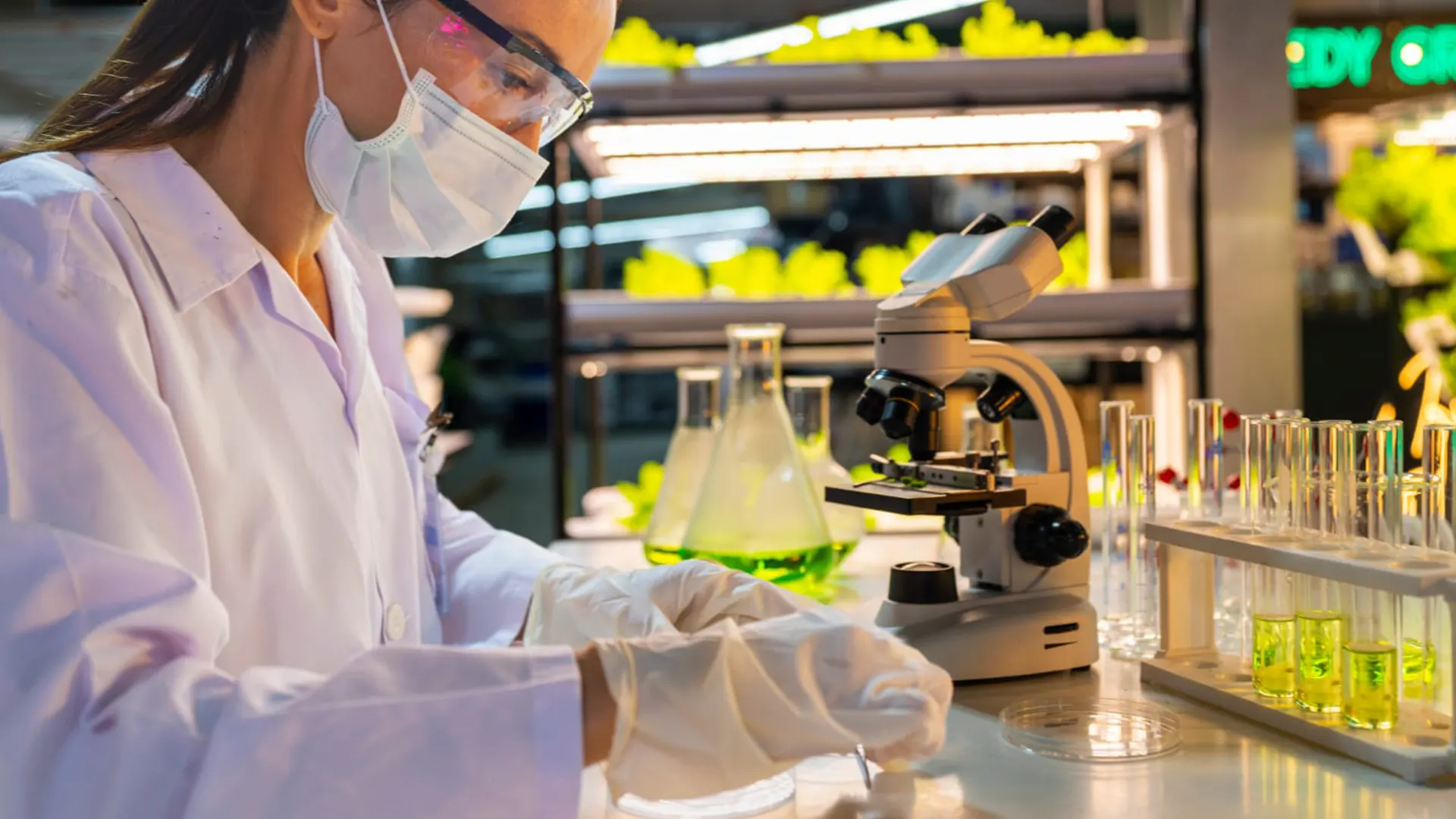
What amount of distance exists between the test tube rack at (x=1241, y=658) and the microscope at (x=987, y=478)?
9 centimetres

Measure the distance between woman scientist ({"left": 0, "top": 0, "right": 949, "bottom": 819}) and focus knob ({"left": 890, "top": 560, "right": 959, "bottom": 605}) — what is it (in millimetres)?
265

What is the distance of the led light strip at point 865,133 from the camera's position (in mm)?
2697

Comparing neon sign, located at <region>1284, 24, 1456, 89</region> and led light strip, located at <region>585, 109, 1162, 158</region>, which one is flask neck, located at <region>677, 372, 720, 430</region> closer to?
led light strip, located at <region>585, 109, 1162, 158</region>

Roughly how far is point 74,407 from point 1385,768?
38.4 inches

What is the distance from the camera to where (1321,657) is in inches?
38.2

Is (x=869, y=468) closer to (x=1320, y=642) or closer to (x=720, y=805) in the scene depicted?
(x=1320, y=642)

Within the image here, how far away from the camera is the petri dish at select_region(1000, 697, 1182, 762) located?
0.94m

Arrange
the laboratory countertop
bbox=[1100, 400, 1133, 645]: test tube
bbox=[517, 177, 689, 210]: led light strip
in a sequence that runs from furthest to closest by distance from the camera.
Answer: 1. bbox=[517, 177, 689, 210]: led light strip
2. bbox=[1100, 400, 1133, 645]: test tube
3. the laboratory countertop

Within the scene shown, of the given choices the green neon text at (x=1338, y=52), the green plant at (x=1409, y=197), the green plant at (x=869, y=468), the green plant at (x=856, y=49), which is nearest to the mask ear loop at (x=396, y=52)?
the green plant at (x=869, y=468)

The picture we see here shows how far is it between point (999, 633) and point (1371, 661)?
0.34 meters

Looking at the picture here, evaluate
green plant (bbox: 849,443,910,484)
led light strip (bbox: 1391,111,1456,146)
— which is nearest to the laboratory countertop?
green plant (bbox: 849,443,910,484)

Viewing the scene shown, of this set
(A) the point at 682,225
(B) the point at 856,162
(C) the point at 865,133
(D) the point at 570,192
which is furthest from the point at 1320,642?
(A) the point at 682,225

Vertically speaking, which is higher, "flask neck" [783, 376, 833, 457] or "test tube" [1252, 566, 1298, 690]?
"flask neck" [783, 376, 833, 457]

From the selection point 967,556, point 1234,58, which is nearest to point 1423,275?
point 1234,58
